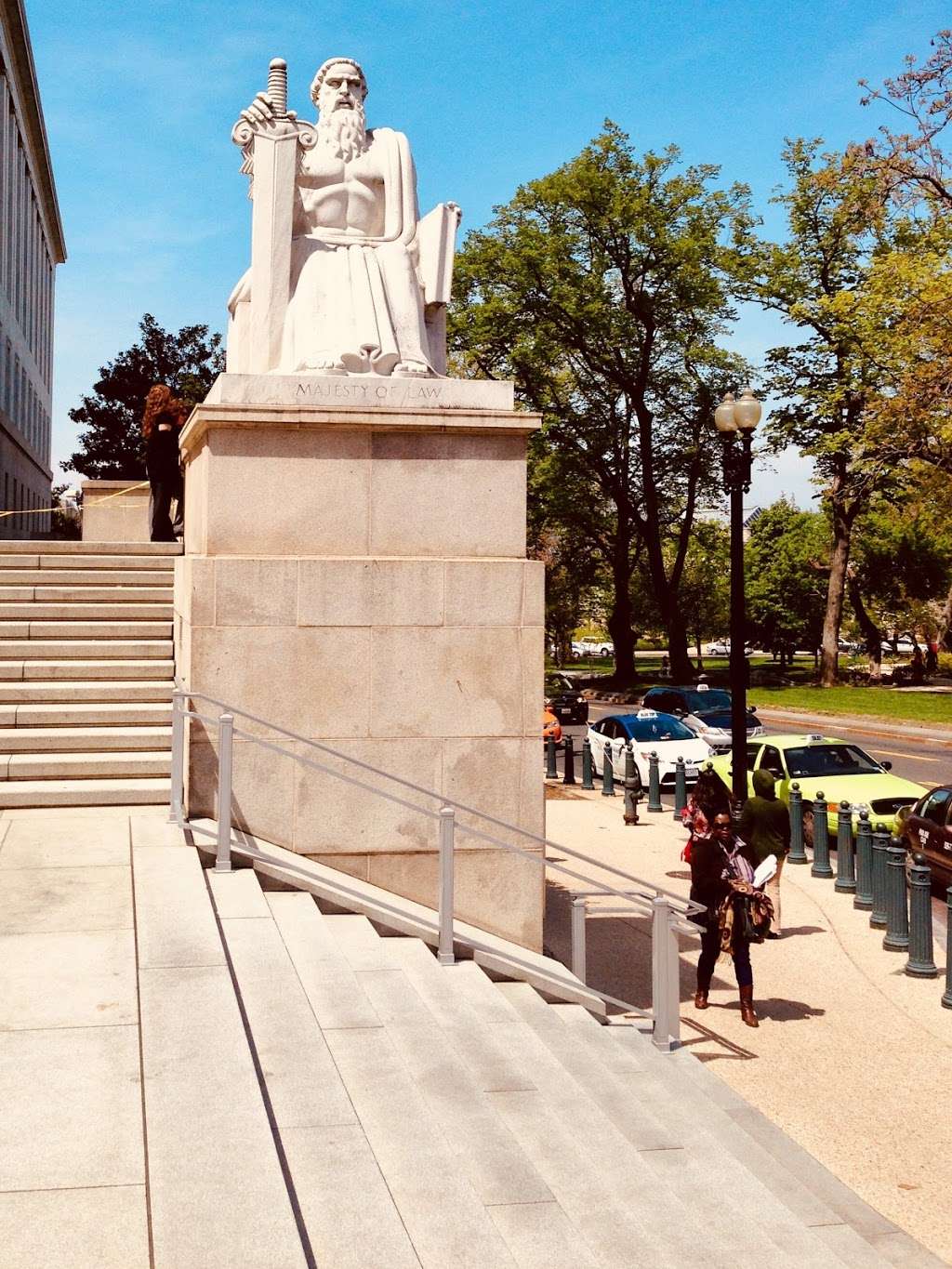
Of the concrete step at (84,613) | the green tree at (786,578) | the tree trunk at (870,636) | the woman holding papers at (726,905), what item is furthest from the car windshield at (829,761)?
the green tree at (786,578)

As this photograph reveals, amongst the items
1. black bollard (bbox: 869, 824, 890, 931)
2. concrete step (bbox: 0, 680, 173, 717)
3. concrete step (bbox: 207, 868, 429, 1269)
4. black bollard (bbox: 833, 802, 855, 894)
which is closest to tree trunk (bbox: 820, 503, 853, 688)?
black bollard (bbox: 833, 802, 855, 894)

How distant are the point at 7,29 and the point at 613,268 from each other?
84.1 ft

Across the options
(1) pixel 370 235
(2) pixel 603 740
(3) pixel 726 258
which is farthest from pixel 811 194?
(1) pixel 370 235

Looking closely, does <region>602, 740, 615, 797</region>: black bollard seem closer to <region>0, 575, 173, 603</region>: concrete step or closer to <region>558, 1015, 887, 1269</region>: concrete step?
<region>0, 575, 173, 603</region>: concrete step

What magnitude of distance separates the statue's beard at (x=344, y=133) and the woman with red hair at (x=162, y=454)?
5.47 metres

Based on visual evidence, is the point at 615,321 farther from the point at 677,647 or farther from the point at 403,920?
the point at 403,920

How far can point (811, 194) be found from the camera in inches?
1784

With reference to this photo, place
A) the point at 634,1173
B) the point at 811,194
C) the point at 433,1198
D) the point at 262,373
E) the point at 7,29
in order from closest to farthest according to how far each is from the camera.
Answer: the point at 433,1198
the point at 634,1173
the point at 262,373
the point at 811,194
the point at 7,29

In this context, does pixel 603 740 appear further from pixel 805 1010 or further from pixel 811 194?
pixel 811 194

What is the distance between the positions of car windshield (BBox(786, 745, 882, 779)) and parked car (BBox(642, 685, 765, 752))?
6.25 m

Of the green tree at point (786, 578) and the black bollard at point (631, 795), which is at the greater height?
the green tree at point (786, 578)

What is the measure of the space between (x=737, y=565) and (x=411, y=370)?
271 inches

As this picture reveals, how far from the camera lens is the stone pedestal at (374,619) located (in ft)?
27.9

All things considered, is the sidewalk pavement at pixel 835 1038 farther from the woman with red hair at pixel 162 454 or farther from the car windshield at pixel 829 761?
the woman with red hair at pixel 162 454
